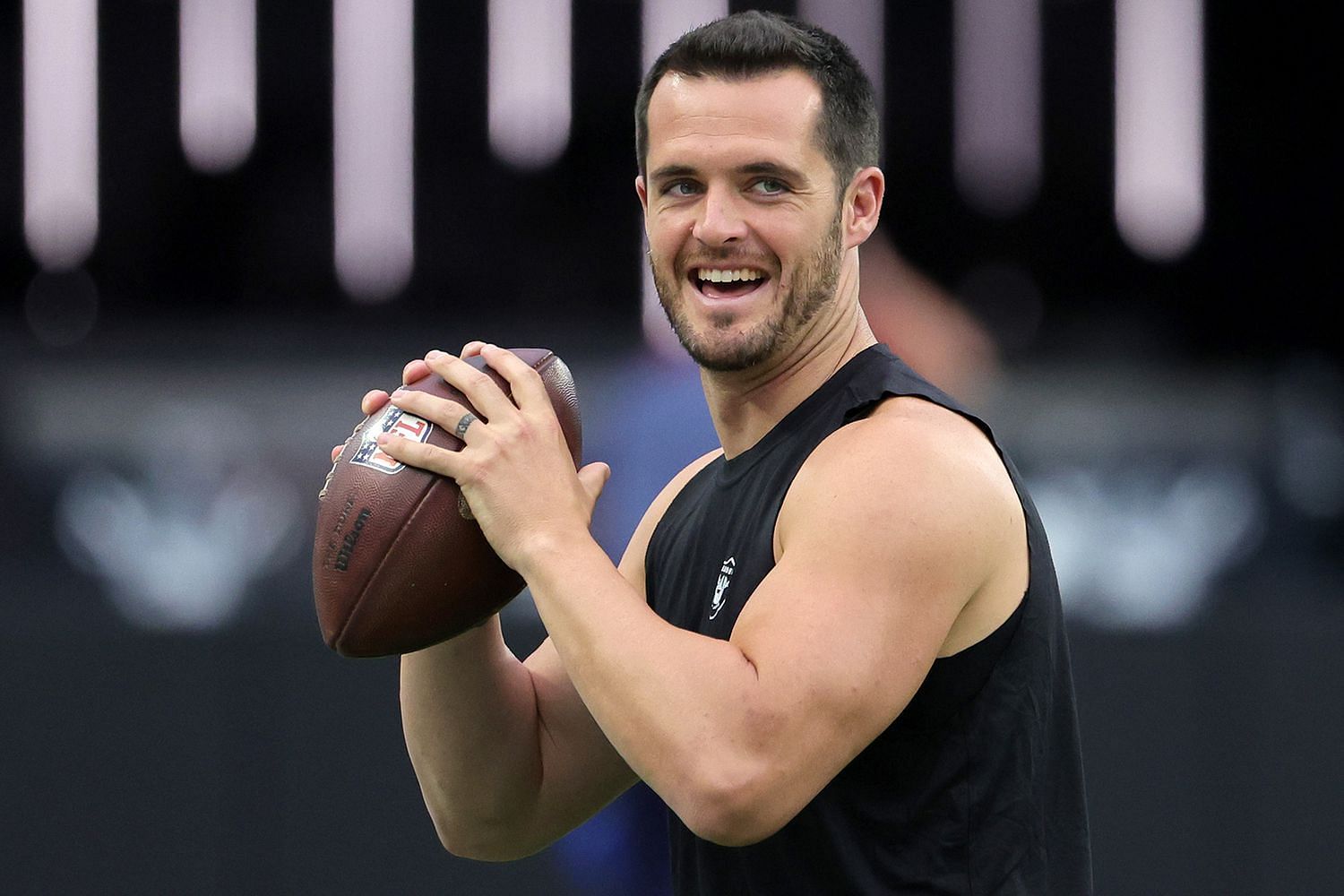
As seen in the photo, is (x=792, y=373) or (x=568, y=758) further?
(x=568, y=758)

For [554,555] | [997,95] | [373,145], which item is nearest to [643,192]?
[554,555]

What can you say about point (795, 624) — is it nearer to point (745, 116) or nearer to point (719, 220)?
point (719, 220)

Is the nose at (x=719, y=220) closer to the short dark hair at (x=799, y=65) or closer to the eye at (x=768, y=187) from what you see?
the eye at (x=768, y=187)

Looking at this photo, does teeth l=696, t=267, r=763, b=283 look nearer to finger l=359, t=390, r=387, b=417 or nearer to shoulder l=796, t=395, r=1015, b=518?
shoulder l=796, t=395, r=1015, b=518

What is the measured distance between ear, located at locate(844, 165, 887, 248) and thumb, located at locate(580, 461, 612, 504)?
15.9 inches

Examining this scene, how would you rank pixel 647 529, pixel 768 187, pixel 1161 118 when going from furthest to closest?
pixel 1161 118
pixel 647 529
pixel 768 187

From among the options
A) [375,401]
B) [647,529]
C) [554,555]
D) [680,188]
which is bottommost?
[647,529]

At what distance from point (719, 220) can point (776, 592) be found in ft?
1.55

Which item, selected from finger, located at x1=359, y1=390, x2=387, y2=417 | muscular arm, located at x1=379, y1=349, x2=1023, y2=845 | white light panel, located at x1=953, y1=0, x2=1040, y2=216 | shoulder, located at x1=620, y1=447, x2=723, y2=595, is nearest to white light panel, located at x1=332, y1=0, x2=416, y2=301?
white light panel, located at x1=953, y1=0, x2=1040, y2=216

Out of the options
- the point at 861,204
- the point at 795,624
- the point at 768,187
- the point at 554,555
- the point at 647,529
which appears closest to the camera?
the point at 795,624

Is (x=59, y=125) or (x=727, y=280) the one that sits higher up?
(x=59, y=125)

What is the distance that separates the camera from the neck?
6.43ft

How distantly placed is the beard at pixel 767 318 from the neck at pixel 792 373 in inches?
1.0

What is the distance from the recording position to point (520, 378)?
185 centimetres
